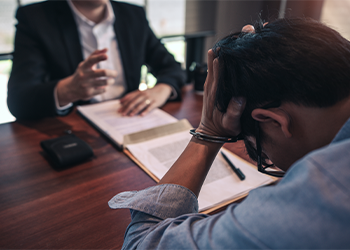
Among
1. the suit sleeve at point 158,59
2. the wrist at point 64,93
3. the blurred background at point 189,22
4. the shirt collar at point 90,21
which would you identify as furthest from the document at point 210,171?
the blurred background at point 189,22

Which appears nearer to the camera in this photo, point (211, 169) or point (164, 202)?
point (164, 202)

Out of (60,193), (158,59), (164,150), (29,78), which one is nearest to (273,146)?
(164,150)

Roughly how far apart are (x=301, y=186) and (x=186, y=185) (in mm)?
269

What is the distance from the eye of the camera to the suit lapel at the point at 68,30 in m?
1.22

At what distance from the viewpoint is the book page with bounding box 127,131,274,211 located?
1.95ft

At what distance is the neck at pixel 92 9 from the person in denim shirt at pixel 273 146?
1.00 m

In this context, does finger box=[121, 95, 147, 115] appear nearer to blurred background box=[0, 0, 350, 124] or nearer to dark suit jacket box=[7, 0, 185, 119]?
dark suit jacket box=[7, 0, 185, 119]

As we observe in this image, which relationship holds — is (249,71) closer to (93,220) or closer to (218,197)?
(218,197)

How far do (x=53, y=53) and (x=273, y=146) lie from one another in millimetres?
1165

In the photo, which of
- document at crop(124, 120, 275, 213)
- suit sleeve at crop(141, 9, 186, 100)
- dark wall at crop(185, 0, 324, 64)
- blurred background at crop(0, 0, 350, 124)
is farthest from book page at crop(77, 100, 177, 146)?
dark wall at crop(185, 0, 324, 64)

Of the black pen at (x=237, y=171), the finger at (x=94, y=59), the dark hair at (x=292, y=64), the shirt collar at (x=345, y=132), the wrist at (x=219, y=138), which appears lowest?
the black pen at (x=237, y=171)

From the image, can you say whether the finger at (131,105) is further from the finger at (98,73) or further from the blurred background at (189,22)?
the blurred background at (189,22)

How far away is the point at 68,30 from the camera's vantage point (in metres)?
1.23

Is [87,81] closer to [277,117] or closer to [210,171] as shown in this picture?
[210,171]
